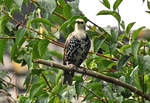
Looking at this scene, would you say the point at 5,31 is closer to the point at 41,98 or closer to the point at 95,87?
the point at 41,98

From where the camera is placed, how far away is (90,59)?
8.63 ft

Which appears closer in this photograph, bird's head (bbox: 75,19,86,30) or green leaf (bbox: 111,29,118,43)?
green leaf (bbox: 111,29,118,43)

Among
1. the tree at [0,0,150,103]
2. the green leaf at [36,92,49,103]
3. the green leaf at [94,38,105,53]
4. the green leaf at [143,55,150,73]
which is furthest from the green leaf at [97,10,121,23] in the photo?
the green leaf at [36,92,49,103]

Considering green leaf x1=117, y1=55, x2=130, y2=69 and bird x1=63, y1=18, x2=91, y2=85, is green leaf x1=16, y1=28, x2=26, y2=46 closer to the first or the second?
green leaf x1=117, y1=55, x2=130, y2=69

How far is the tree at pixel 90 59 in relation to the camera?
7.38ft

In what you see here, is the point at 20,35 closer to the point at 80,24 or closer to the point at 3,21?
the point at 3,21

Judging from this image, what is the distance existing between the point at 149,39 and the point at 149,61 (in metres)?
0.21

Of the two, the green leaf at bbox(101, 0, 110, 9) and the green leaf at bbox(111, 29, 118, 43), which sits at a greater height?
the green leaf at bbox(101, 0, 110, 9)

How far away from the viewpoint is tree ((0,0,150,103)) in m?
2.25

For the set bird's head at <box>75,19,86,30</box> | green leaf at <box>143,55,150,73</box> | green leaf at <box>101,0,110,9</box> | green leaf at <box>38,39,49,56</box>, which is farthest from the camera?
bird's head at <box>75,19,86,30</box>

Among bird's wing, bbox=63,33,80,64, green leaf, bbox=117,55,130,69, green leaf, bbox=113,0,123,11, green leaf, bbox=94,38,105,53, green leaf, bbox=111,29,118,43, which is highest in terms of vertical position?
green leaf, bbox=113,0,123,11

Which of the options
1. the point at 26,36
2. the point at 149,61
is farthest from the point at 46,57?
the point at 149,61

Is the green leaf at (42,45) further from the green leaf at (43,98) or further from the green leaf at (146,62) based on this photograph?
the green leaf at (146,62)

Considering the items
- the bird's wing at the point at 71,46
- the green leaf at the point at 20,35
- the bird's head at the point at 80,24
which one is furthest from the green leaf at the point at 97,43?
the bird's wing at the point at 71,46
